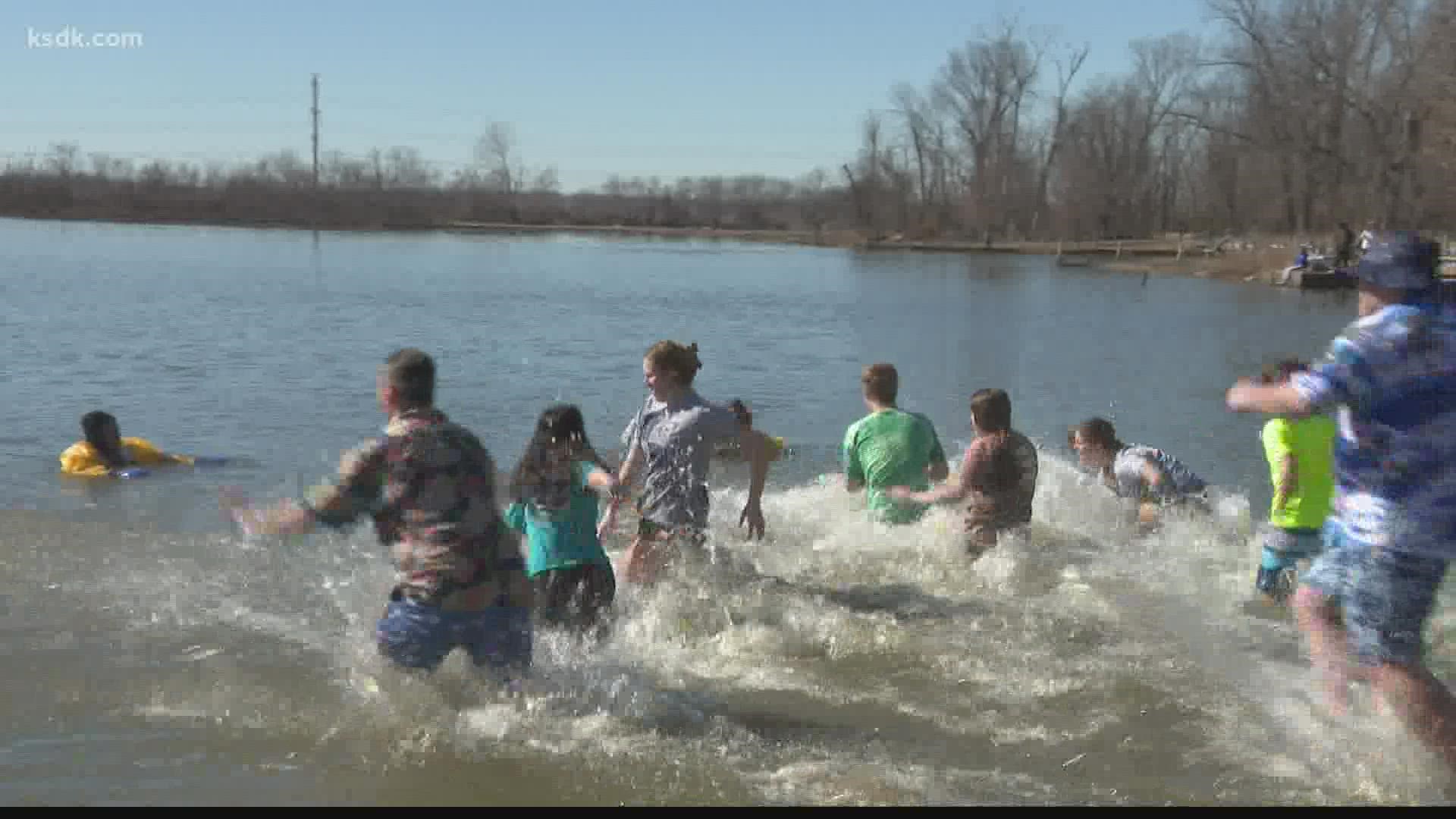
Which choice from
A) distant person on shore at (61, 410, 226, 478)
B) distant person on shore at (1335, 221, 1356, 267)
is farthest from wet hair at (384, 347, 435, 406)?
distant person on shore at (1335, 221, 1356, 267)

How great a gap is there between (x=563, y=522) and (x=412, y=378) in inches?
58.4

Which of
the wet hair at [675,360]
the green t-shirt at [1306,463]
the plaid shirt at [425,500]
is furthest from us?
the green t-shirt at [1306,463]

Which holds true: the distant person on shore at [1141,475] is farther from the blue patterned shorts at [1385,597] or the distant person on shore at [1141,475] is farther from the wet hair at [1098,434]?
the blue patterned shorts at [1385,597]

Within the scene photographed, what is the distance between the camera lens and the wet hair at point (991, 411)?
25.3 feet

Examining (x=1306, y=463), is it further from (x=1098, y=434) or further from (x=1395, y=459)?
(x=1395, y=459)

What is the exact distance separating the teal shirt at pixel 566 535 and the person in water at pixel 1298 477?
3362 mm

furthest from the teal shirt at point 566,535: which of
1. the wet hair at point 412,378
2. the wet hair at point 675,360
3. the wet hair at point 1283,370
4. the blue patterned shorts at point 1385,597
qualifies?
the wet hair at point 1283,370

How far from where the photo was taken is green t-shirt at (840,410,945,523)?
826 centimetres

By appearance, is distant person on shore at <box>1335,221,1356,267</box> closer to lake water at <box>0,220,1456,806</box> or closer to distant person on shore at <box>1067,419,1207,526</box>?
lake water at <box>0,220,1456,806</box>

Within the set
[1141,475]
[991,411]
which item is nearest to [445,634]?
[991,411]

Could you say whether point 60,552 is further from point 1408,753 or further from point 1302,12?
point 1302,12

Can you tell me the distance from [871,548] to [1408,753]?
4173 mm

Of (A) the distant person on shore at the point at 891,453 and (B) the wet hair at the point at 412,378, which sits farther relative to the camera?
(A) the distant person on shore at the point at 891,453

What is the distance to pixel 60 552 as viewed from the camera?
9367 millimetres
